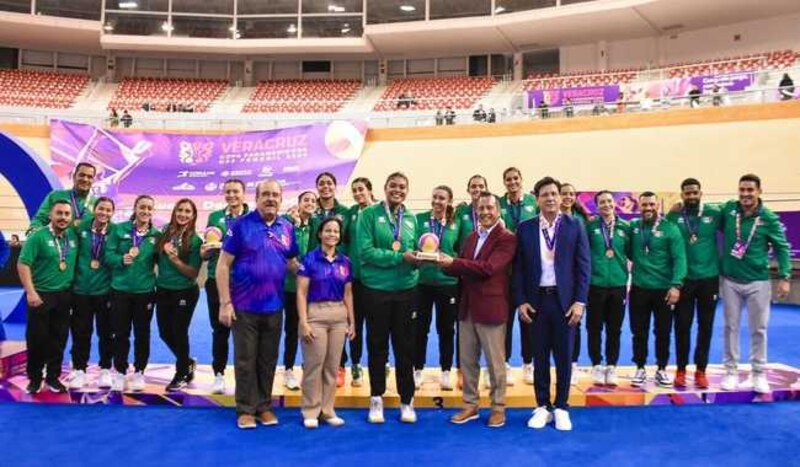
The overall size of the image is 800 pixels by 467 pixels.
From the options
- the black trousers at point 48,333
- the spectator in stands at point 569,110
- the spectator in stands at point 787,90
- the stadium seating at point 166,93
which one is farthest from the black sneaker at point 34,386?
the stadium seating at point 166,93

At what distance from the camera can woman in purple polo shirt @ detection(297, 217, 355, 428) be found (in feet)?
14.7

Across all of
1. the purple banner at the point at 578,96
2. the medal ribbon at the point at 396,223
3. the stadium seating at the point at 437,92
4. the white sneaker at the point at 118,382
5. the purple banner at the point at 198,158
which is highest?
the stadium seating at the point at 437,92

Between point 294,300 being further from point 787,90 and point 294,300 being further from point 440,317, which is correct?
point 787,90


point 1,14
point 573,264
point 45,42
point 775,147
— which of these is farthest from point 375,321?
point 45,42

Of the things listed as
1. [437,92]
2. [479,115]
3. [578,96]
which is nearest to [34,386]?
[479,115]

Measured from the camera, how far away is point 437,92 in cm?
2406

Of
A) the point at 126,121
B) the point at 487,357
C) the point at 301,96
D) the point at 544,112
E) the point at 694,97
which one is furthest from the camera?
the point at 301,96

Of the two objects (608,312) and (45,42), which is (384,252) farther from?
(45,42)

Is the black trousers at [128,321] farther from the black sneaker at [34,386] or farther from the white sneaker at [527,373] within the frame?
the white sneaker at [527,373]

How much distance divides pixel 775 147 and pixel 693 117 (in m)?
2.07

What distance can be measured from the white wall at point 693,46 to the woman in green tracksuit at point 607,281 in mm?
19130

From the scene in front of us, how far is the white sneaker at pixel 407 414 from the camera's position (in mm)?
4535

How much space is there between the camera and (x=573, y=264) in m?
4.48

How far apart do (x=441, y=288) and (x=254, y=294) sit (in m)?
1.67
